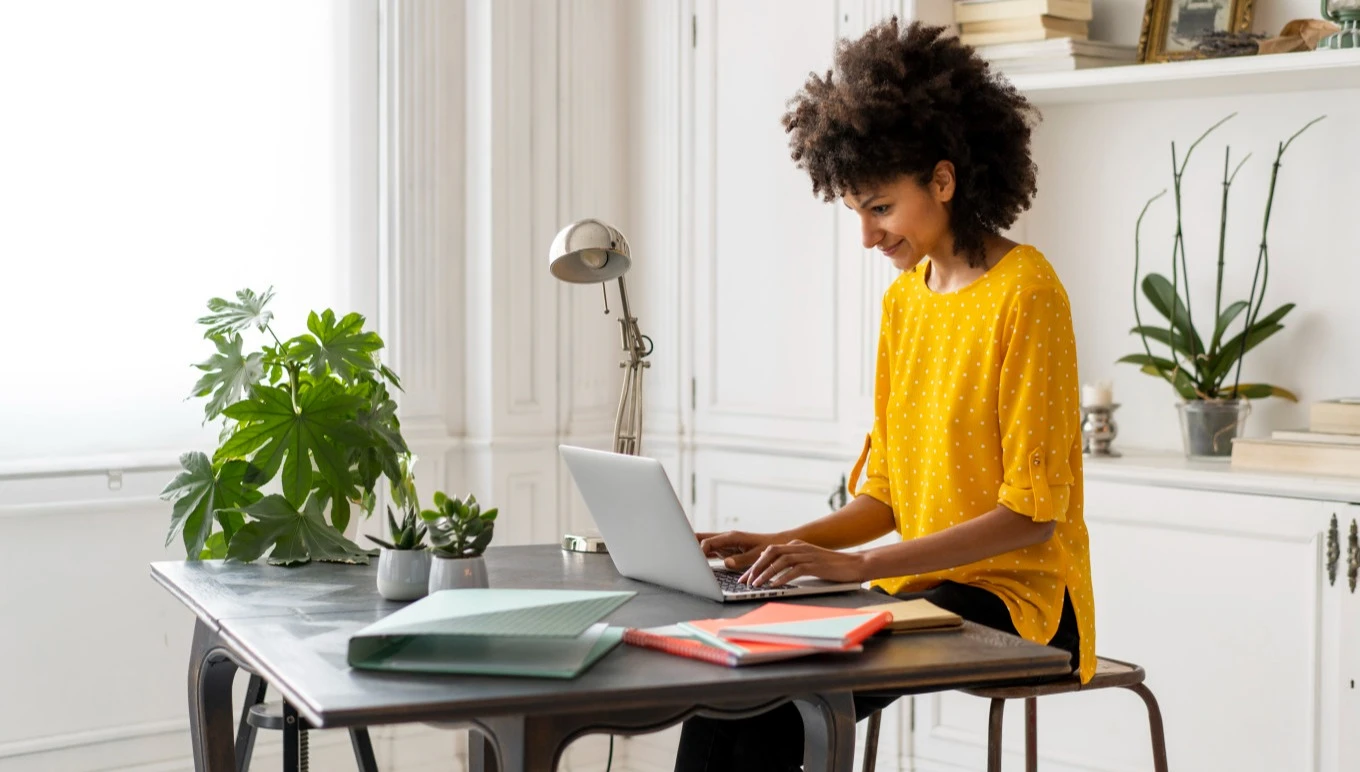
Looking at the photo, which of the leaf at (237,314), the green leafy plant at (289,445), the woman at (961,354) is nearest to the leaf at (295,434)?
the green leafy plant at (289,445)

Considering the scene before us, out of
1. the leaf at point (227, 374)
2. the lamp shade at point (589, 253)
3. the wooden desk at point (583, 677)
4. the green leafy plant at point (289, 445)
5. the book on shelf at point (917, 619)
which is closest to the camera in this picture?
the wooden desk at point (583, 677)

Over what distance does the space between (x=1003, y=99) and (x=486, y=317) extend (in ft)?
5.46

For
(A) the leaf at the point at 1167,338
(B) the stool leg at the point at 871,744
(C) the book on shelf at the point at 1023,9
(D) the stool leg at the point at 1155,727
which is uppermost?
(C) the book on shelf at the point at 1023,9

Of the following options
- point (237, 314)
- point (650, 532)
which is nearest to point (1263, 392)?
point (650, 532)

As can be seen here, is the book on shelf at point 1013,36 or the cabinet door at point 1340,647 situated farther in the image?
the book on shelf at point 1013,36

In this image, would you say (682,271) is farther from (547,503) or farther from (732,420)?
(547,503)

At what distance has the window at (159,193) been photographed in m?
3.15

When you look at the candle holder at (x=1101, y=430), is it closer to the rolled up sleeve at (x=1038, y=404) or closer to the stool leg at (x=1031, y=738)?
the stool leg at (x=1031, y=738)

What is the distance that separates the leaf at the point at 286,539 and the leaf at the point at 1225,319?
179cm

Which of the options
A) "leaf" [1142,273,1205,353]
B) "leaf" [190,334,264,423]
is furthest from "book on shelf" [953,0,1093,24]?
"leaf" [190,334,264,423]

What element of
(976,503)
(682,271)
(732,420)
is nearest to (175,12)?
(682,271)

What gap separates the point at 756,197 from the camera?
360cm

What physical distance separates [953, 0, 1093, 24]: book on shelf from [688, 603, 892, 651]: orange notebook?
182 cm

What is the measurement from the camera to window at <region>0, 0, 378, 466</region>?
315 centimetres
